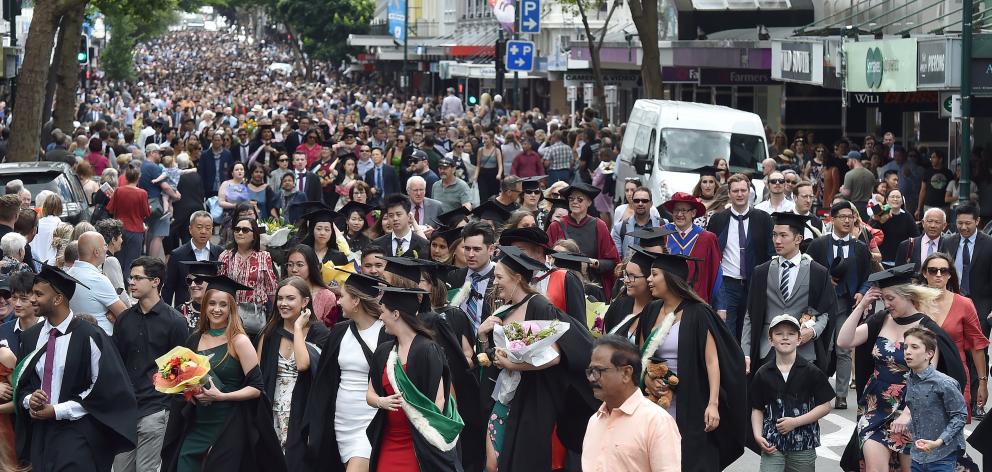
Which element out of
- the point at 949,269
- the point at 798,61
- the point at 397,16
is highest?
the point at 397,16

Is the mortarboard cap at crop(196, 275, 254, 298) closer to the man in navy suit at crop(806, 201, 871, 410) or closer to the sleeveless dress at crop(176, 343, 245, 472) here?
the sleeveless dress at crop(176, 343, 245, 472)

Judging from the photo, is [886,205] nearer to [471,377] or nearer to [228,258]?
[228,258]

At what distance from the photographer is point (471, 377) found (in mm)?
9102

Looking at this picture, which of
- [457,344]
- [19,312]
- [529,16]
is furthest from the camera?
[529,16]

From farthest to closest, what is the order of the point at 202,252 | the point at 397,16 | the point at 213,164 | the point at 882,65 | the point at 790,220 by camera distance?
the point at 397,16
the point at 882,65
the point at 213,164
the point at 202,252
the point at 790,220

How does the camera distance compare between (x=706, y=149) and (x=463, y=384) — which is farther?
(x=706, y=149)

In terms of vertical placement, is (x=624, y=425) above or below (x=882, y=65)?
below

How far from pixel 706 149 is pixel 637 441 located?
734 inches

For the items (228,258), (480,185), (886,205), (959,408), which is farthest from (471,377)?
(480,185)

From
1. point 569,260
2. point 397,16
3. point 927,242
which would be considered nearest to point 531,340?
point 569,260

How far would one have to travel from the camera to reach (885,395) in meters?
9.50

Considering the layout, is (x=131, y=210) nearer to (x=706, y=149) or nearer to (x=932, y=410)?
(x=706, y=149)

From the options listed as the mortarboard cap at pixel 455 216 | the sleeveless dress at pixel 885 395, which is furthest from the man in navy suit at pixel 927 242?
the sleeveless dress at pixel 885 395

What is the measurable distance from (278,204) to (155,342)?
952cm
